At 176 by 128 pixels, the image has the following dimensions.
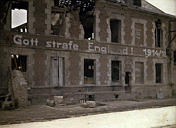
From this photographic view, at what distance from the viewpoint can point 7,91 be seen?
536 cm

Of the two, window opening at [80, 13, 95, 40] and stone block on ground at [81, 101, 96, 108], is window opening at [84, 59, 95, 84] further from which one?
stone block on ground at [81, 101, 96, 108]

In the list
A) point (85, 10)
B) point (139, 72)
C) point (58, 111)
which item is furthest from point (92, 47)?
point (58, 111)

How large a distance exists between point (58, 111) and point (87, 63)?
7.68 feet

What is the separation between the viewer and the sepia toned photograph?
5480mm

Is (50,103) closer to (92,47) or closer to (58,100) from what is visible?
(58,100)

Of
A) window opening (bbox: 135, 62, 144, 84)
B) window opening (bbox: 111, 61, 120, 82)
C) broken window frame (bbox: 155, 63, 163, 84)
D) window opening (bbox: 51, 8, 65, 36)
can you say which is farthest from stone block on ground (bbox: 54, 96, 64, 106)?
broken window frame (bbox: 155, 63, 163, 84)

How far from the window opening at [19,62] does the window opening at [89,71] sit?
1.85 metres

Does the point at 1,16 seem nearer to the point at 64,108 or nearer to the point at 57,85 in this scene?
the point at 57,85

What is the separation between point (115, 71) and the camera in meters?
7.61

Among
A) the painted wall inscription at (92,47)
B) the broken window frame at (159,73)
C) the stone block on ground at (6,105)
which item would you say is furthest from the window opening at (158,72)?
the stone block on ground at (6,105)

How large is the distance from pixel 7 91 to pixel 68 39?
239cm

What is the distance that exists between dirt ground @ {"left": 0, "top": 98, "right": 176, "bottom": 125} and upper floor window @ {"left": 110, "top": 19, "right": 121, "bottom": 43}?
2.26 m

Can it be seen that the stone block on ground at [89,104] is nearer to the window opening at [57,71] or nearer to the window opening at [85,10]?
the window opening at [57,71]

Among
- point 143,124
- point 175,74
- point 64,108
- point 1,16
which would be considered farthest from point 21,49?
point 175,74
